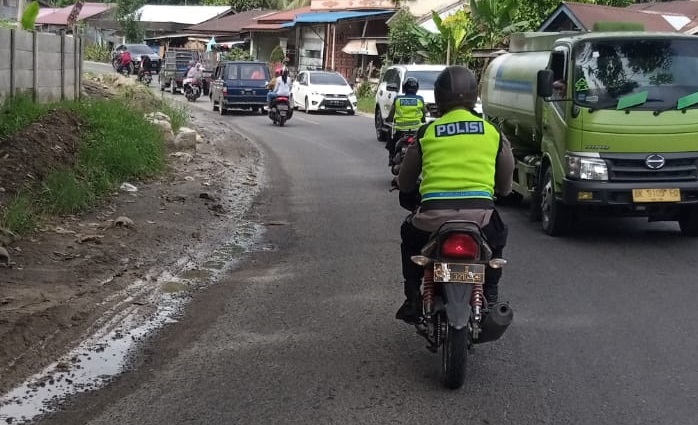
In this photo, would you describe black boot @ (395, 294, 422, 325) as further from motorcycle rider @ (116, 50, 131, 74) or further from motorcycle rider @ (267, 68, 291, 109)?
motorcycle rider @ (116, 50, 131, 74)

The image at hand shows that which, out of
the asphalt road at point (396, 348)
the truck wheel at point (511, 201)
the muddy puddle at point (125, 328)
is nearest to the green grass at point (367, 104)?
the truck wheel at point (511, 201)

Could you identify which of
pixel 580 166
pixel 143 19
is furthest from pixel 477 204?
pixel 143 19

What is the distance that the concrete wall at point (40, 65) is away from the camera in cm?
1305

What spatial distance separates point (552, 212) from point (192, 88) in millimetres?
29199

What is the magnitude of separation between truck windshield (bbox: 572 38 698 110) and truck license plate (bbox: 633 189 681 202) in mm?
884

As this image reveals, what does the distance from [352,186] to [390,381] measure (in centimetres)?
901

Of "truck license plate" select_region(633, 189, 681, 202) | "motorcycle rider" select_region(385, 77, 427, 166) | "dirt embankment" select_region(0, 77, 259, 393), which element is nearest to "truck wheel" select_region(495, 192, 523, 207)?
"motorcycle rider" select_region(385, 77, 427, 166)

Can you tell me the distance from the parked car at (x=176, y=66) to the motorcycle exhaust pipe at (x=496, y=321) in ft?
121

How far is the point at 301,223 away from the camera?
10.9 m

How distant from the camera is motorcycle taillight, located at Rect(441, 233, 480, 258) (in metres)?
4.94

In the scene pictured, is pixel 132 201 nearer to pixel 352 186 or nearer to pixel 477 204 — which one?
pixel 352 186

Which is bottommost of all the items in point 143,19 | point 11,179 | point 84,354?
point 84,354

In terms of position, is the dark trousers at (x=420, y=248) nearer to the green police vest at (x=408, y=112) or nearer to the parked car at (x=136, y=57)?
the green police vest at (x=408, y=112)

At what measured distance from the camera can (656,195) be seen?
922 cm
